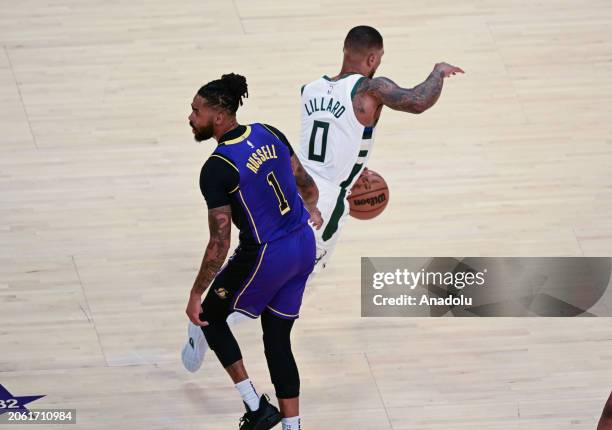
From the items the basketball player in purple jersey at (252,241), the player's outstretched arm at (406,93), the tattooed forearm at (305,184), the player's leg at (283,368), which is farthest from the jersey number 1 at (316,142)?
the player's leg at (283,368)

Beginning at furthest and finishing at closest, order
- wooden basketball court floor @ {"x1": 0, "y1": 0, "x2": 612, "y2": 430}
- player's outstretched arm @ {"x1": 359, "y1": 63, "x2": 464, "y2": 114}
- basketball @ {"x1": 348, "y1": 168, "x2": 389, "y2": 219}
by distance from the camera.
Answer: basketball @ {"x1": 348, "y1": 168, "x2": 389, "y2": 219}, wooden basketball court floor @ {"x1": 0, "y1": 0, "x2": 612, "y2": 430}, player's outstretched arm @ {"x1": 359, "y1": 63, "x2": 464, "y2": 114}

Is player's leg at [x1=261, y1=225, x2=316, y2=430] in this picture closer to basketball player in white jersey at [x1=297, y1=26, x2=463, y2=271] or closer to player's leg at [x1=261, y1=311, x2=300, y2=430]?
player's leg at [x1=261, y1=311, x2=300, y2=430]

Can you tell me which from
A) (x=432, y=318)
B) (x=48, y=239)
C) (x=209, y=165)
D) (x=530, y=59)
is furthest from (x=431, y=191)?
(x=209, y=165)

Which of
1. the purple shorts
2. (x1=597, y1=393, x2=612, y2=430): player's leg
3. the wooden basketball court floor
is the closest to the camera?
(x1=597, y1=393, x2=612, y2=430): player's leg

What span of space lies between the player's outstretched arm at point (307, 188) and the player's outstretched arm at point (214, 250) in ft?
1.88

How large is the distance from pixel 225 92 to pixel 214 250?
743 millimetres

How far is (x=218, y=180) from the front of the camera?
5613 mm

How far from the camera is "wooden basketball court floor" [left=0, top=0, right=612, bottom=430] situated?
674 centimetres

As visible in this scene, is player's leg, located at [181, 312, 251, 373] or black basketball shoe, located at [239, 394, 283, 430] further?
player's leg, located at [181, 312, 251, 373]

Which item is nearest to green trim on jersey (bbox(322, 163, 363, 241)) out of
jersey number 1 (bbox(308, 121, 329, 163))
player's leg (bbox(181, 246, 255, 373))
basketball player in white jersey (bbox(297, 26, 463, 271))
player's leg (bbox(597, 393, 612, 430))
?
basketball player in white jersey (bbox(297, 26, 463, 271))

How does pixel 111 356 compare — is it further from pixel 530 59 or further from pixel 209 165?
pixel 530 59

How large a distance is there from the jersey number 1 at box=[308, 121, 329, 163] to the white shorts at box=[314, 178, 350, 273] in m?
0.14

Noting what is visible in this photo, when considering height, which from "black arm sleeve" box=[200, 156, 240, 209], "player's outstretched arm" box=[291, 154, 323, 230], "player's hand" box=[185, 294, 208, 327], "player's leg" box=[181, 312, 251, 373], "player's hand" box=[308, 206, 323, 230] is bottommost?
"player's leg" box=[181, 312, 251, 373]

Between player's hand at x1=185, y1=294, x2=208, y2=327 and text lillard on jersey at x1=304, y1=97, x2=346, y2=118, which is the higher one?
text lillard on jersey at x1=304, y1=97, x2=346, y2=118
